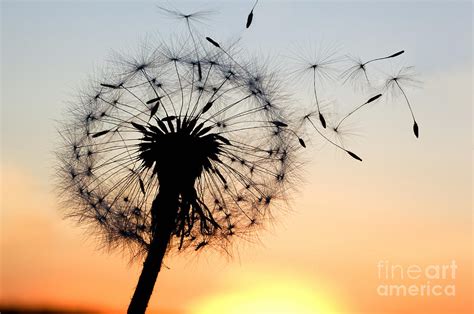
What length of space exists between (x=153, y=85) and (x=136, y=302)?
5153 millimetres

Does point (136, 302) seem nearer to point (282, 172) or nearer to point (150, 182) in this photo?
point (150, 182)

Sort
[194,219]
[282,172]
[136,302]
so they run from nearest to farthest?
[136,302] < [194,219] < [282,172]

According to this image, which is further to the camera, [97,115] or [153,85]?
[97,115]

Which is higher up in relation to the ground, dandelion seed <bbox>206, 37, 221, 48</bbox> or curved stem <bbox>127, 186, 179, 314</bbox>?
dandelion seed <bbox>206, 37, 221, 48</bbox>

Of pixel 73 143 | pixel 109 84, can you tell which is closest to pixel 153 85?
pixel 109 84

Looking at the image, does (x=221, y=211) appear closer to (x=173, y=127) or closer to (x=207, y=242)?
(x=207, y=242)

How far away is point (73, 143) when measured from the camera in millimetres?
20797

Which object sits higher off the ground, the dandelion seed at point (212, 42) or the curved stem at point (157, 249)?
the dandelion seed at point (212, 42)

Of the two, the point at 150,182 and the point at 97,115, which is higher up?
the point at 97,115

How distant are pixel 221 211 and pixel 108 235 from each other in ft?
9.93

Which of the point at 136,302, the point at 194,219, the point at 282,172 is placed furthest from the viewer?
the point at 282,172

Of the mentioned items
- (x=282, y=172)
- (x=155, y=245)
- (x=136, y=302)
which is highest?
(x=282, y=172)

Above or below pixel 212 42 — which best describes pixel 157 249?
below

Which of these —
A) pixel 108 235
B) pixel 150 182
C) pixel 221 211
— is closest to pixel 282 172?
pixel 221 211
